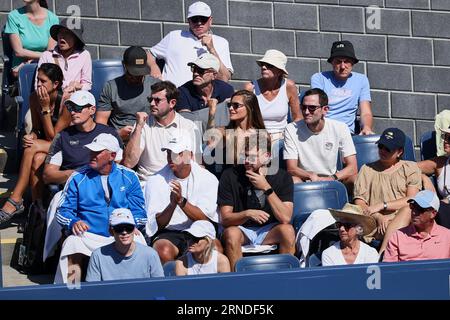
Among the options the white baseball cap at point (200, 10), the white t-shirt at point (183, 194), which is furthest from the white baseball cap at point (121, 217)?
the white baseball cap at point (200, 10)

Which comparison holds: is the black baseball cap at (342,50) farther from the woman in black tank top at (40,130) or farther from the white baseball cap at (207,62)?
the woman in black tank top at (40,130)

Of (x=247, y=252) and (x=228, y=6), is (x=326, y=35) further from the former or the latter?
(x=247, y=252)

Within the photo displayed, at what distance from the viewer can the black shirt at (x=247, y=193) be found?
9.22 m

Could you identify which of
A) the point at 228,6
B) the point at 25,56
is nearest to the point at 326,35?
the point at 228,6

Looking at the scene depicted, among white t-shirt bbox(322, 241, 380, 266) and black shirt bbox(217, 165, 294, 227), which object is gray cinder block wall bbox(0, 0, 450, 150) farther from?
white t-shirt bbox(322, 241, 380, 266)

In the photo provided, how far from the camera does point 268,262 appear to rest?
8.54 meters

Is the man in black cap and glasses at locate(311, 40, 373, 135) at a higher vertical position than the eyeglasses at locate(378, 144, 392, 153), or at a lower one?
higher

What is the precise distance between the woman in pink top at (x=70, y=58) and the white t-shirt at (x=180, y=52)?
0.74 metres

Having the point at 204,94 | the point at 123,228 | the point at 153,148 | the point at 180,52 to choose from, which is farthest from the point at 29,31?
the point at 123,228

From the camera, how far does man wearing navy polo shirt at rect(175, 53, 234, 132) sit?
1023cm

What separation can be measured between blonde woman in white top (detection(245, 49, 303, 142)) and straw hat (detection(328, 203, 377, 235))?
5.25ft

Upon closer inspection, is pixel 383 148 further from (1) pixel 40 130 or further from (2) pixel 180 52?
(1) pixel 40 130

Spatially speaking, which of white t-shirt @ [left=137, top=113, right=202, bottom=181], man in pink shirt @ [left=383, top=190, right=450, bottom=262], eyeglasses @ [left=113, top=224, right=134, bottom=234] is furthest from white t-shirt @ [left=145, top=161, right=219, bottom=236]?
man in pink shirt @ [left=383, top=190, right=450, bottom=262]

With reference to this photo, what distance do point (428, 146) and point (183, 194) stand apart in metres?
2.77
